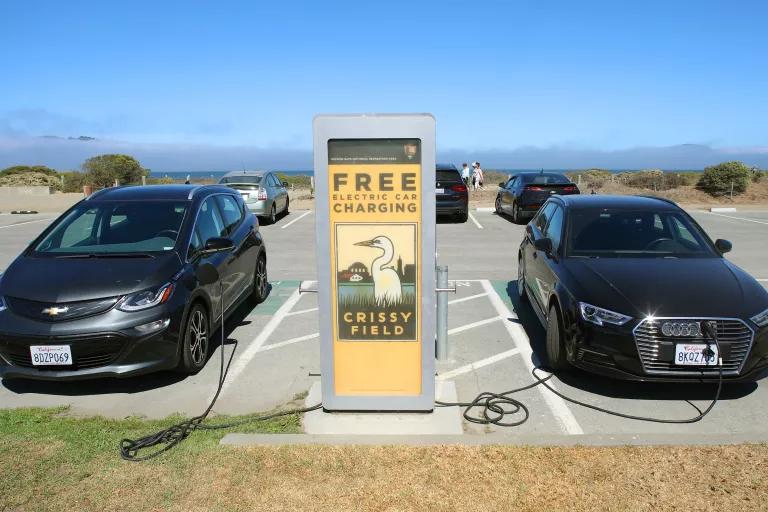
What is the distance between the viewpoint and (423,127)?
4301mm

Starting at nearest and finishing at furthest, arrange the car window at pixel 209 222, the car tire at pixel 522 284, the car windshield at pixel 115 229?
1. the car windshield at pixel 115 229
2. the car window at pixel 209 222
3. the car tire at pixel 522 284

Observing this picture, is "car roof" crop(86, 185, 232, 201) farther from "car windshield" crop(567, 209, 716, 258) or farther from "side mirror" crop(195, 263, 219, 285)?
"car windshield" crop(567, 209, 716, 258)

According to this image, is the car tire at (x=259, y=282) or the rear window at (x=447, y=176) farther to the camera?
the rear window at (x=447, y=176)

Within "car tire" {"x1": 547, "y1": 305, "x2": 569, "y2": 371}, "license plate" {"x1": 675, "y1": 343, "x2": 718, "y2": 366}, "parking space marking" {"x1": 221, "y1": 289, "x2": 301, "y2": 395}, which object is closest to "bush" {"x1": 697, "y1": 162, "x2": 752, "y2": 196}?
"parking space marking" {"x1": 221, "y1": 289, "x2": 301, "y2": 395}

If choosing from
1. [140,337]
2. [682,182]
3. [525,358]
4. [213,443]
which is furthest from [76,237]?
[682,182]

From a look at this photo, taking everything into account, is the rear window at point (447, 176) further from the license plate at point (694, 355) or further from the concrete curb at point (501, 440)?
the concrete curb at point (501, 440)

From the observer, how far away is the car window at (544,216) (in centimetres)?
764

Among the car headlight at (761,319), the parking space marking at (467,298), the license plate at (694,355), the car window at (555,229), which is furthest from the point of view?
the parking space marking at (467,298)

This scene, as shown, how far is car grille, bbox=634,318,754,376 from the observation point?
4.86 m

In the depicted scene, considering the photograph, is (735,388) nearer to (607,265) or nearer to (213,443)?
(607,265)

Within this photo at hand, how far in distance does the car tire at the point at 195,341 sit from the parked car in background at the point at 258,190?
11.1 m

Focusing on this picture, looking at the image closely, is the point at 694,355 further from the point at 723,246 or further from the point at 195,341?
the point at 195,341

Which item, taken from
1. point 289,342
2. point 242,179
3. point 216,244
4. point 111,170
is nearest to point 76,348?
point 216,244

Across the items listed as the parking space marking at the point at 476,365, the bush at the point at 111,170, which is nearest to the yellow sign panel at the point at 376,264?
the parking space marking at the point at 476,365
